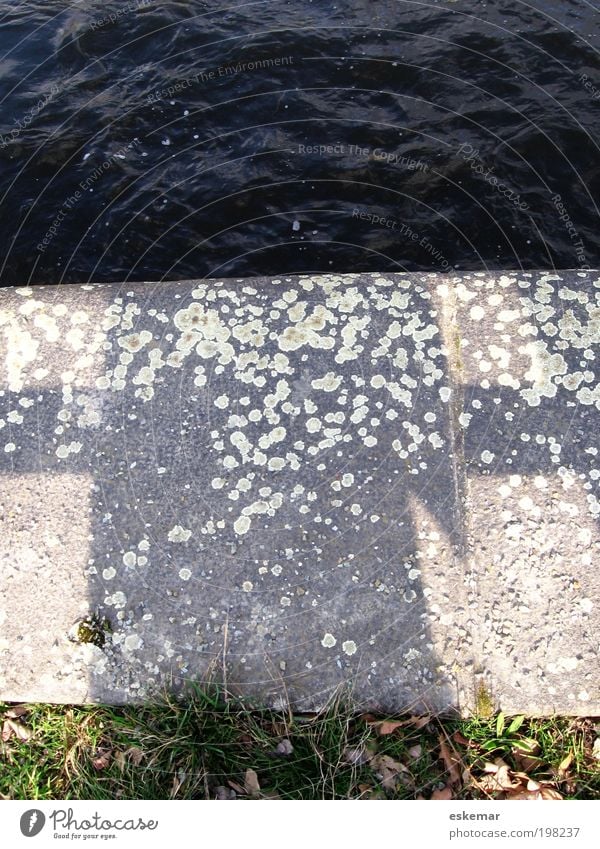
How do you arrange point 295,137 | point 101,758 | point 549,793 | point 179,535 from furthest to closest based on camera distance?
point 295,137 → point 179,535 → point 101,758 → point 549,793

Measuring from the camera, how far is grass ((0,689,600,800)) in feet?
7.75

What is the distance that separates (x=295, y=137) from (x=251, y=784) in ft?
10.4

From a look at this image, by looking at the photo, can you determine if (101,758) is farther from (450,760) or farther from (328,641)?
(450,760)

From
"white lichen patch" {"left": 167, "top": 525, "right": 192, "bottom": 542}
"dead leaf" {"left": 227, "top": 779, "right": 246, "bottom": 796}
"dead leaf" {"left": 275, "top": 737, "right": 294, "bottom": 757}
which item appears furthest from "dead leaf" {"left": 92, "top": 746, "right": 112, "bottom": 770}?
"white lichen patch" {"left": 167, "top": 525, "right": 192, "bottom": 542}

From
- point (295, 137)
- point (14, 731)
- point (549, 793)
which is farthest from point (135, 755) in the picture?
point (295, 137)

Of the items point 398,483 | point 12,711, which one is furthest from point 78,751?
point 398,483

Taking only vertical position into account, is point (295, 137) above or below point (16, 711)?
above

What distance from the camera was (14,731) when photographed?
2.51 m

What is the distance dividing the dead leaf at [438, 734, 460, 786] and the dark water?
224 centimetres

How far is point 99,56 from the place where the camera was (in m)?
4.20

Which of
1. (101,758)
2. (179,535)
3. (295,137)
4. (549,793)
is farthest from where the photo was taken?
(295,137)

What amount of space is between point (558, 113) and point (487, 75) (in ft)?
1.50

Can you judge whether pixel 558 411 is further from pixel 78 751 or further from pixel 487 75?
pixel 487 75

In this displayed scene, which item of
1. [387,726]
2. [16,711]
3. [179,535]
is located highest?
[179,535]
